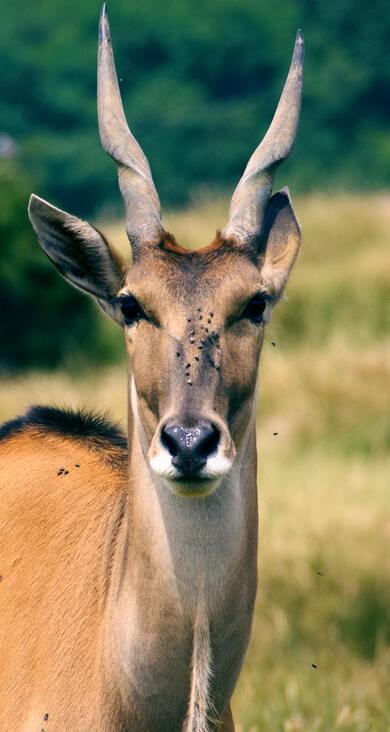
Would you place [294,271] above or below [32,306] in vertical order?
above

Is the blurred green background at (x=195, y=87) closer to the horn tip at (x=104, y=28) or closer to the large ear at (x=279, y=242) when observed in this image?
the horn tip at (x=104, y=28)

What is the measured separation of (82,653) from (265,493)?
6.76m

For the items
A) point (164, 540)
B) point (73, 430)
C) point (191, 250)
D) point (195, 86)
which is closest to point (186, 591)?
point (164, 540)

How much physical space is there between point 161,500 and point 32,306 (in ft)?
51.0

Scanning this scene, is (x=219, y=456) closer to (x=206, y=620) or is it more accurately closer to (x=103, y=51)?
(x=206, y=620)

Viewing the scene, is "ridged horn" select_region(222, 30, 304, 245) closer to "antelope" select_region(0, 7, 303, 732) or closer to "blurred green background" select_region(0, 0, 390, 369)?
"antelope" select_region(0, 7, 303, 732)

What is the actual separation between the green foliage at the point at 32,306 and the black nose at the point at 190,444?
15.2 metres

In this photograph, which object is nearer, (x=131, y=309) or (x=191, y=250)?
(x=131, y=309)

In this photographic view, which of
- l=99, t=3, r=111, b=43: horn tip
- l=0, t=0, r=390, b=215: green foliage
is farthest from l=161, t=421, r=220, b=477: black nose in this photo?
l=0, t=0, r=390, b=215: green foliage

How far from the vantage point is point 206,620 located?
4.68 metres

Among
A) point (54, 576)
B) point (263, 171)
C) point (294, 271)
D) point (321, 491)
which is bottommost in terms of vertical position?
point (321, 491)

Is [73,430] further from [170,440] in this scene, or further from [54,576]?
[170,440]

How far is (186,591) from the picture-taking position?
4688 millimetres

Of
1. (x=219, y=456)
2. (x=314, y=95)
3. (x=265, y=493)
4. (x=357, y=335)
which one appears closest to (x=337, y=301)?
(x=357, y=335)
